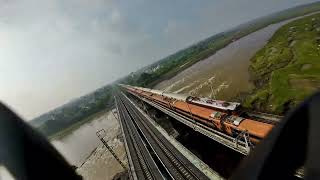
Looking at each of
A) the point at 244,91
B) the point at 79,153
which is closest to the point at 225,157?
the point at 244,91

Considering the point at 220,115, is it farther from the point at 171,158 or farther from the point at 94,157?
the point at 94,157

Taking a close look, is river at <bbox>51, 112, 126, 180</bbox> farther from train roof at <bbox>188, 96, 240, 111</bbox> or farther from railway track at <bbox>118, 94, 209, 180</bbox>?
train roof at <bbox>188, 96, 240, 111</bbox>

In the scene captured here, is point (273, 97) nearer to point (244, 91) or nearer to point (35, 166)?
point (244, 91)

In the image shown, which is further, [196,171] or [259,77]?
[259,77]

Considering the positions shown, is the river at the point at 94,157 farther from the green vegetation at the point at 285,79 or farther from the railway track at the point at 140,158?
the green vegetation at the point at 285,79

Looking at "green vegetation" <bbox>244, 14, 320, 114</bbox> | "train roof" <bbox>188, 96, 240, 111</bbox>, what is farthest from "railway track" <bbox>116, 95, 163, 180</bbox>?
"green vegetation" <bbox>244, 14, 320, 114</bbox>

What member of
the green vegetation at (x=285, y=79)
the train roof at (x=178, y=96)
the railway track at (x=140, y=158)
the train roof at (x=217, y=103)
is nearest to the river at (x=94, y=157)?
the railway track at (x=140, y=158)

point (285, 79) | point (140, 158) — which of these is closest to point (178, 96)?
point (140, 158)
